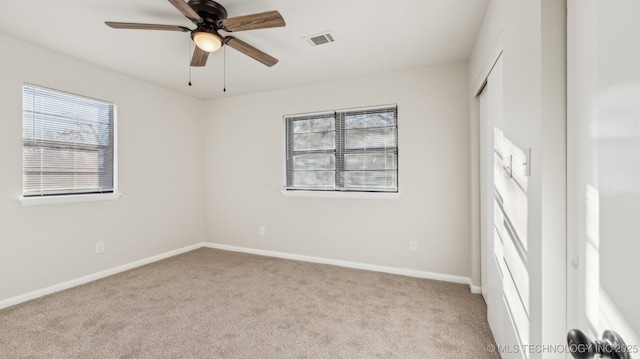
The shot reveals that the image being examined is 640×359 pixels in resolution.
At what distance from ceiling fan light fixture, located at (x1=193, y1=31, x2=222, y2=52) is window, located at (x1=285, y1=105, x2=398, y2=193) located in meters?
1.87

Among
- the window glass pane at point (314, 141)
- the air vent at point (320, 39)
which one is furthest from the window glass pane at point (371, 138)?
the air vent at point (320, 39)

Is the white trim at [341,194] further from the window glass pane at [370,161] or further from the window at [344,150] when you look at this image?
the window glass pane at [370,161]

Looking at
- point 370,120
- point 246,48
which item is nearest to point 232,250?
point 370,120

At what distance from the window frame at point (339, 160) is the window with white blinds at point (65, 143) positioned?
2.19 meters

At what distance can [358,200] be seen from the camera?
3.55 m

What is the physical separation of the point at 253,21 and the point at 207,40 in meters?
0.44

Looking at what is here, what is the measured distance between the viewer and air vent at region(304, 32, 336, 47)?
8.12ft

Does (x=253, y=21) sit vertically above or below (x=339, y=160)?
above

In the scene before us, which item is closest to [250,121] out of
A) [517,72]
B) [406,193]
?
[406,193]

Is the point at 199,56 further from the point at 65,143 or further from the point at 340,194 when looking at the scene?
the point at 340,194

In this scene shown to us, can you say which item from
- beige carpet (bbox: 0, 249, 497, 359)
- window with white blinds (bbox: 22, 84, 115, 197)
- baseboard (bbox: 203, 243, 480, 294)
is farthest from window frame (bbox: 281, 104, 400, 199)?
window with white blinds (bbox: 22, 84, 115, 197)

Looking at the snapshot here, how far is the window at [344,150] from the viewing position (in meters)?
3.44

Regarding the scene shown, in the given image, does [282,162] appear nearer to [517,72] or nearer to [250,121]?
[250,121]

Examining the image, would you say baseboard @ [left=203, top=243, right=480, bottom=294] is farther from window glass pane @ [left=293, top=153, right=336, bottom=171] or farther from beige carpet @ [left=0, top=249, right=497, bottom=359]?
window glass pane @ [left=293, top=153, right=336, bottom=171]
